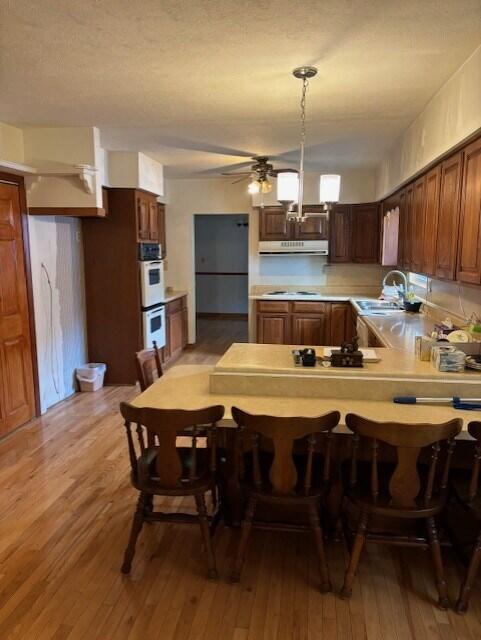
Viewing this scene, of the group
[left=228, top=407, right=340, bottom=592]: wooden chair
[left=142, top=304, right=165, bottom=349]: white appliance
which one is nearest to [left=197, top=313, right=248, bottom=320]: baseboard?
[left=142, top=304, right=165, bottom=349]: white appliance

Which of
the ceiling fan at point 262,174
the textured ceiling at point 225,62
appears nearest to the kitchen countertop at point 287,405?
the textured ceiling at point 225,62

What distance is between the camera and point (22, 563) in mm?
2309

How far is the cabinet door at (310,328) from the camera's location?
609 centimetres

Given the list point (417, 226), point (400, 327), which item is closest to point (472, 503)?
point (400, 327)

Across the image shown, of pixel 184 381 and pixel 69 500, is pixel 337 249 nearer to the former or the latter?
pixel 184 381

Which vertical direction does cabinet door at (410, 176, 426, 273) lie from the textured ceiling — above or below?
below

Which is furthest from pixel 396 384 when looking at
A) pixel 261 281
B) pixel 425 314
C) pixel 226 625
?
pixel 261 281

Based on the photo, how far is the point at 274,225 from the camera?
632 cm

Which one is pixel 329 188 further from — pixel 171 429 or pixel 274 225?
pixel 274 225

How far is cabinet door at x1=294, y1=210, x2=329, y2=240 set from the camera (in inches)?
243

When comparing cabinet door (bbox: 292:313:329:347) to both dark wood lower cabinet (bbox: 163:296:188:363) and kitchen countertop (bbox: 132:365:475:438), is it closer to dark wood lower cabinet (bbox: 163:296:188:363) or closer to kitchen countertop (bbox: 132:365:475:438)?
dark wood lower cabinet (bbox: 163:296:188:363)

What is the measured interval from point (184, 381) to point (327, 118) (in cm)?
241

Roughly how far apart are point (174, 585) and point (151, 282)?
3.59m

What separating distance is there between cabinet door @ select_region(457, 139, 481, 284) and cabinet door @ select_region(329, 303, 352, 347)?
313 cm
